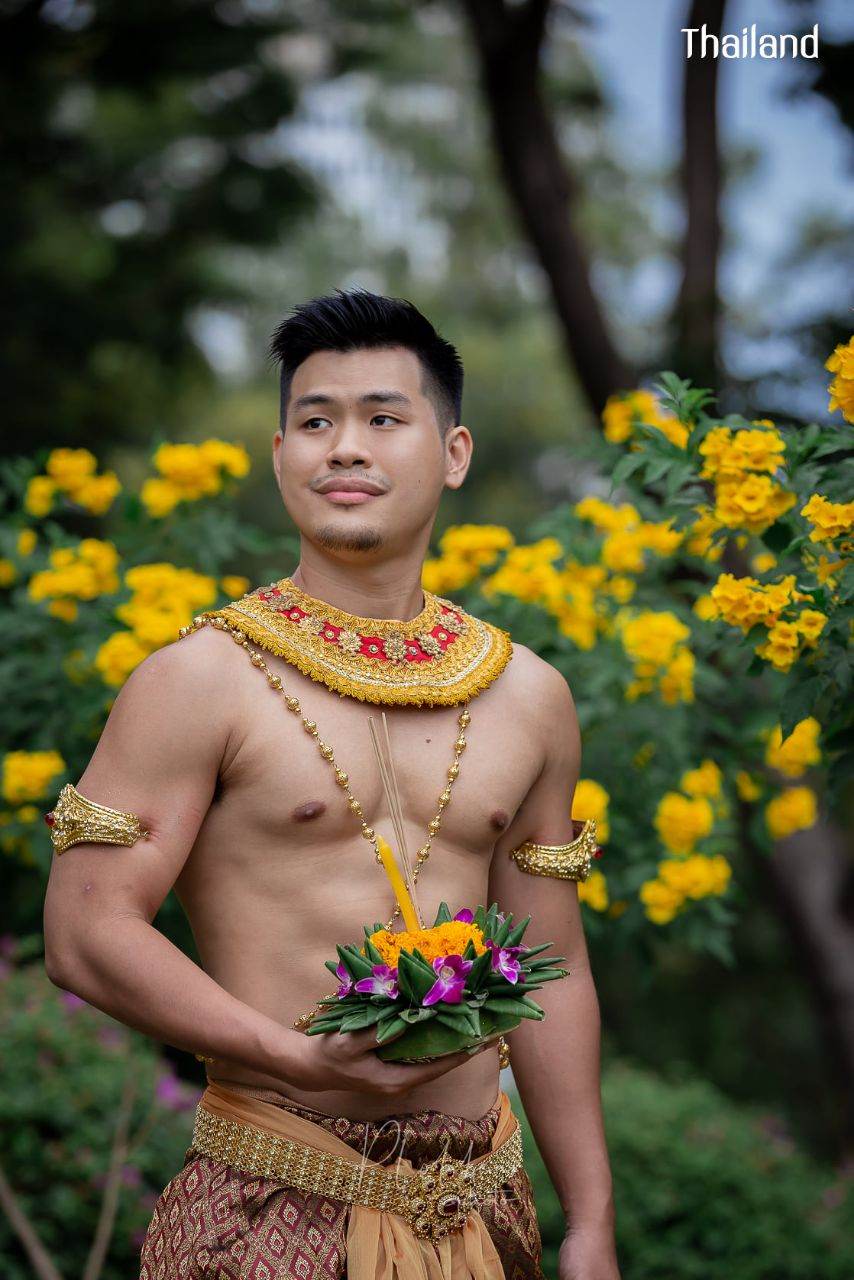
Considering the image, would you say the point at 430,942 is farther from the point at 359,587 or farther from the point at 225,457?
the point at 225,457

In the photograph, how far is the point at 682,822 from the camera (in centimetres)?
347

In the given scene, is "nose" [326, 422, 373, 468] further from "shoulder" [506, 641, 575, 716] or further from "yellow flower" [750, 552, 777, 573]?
"yellow flower" [750, 552, 777, 573]

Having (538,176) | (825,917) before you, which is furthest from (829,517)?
(825,917)

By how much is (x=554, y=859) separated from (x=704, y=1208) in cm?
352

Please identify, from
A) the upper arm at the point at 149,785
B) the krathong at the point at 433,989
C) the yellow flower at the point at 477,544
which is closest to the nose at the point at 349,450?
the upper arm at the point at 149,785

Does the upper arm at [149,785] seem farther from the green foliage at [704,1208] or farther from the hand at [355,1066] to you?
the green foliage at [704,1208]

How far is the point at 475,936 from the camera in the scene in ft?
6.29

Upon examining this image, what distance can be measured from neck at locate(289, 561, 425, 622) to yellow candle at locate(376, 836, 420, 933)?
1.26 ft

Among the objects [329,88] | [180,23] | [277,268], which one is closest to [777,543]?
[180,23]

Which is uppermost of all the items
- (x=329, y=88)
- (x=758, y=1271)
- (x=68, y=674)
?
(x=329, y=88)

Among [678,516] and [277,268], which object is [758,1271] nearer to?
[678,516]

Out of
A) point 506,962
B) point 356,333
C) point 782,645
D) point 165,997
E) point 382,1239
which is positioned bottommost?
point 382,1239

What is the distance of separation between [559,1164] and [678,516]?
48.0 inches

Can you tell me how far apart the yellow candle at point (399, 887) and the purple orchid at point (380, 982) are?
0.17 metres
